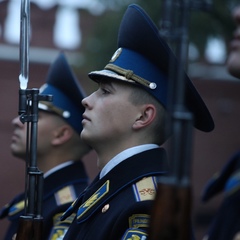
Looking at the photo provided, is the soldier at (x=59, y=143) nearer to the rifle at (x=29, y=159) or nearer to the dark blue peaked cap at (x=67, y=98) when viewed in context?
the dark blue peaked cap at (x=67, y=98)

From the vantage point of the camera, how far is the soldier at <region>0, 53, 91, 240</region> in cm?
561

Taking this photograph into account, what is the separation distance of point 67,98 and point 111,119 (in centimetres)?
166

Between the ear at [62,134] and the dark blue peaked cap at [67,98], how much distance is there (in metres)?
0.04

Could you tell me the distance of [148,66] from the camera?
4254 millimetres

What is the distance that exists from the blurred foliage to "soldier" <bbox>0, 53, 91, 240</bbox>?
8.83 meters

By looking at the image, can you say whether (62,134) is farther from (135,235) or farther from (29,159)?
(135,235)

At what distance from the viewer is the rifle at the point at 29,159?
163 inches

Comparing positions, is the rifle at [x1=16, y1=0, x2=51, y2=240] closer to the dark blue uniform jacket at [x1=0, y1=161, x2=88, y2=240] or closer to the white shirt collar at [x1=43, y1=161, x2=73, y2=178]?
the dark blue uniform jacket at [x1=0, y1=161, x2=88, y2=240]

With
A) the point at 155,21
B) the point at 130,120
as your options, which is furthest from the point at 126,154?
the point at 155,21

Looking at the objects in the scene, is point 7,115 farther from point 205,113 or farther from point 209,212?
point 205,113

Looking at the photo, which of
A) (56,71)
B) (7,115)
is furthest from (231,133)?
(56,71)

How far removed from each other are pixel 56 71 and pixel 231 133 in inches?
510

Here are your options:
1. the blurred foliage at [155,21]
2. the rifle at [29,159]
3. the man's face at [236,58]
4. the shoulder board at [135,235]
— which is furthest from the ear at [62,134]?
the blurred foliage at [155,21]

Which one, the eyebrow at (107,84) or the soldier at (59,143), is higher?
the eyebrow at (107,84)
